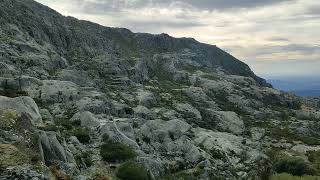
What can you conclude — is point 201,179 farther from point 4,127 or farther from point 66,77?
point 66,77

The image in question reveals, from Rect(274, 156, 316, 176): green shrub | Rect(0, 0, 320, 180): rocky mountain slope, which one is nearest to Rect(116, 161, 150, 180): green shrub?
Rect(0, 0, 320, 180): rocky mountain slope

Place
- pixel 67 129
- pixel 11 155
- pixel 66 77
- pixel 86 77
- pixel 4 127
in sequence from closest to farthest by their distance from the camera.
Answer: pixel 11 155 → pixel 4 127 → pixel 67 129 → pixel 66 77 → pixel 86 77

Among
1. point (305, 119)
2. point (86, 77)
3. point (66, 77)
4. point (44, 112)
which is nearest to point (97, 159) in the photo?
point (44, 112)

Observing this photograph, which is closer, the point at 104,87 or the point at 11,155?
the point at 11,155

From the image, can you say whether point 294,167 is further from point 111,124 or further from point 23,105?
point 23,105

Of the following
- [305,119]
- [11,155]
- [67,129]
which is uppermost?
[11,155]

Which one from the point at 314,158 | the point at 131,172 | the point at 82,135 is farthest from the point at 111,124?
the point at 314,158

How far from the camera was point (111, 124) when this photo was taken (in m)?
65.6

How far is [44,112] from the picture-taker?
235ft

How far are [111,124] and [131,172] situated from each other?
20.2 m

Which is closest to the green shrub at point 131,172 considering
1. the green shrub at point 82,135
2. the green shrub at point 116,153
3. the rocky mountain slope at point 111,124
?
the rocky mountain slope at point 111,124

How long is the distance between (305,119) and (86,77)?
10533 centimetres

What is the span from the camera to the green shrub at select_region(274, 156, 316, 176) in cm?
8312

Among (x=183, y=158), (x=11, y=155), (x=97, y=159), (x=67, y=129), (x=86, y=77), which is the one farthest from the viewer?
(x=86, y=77)
